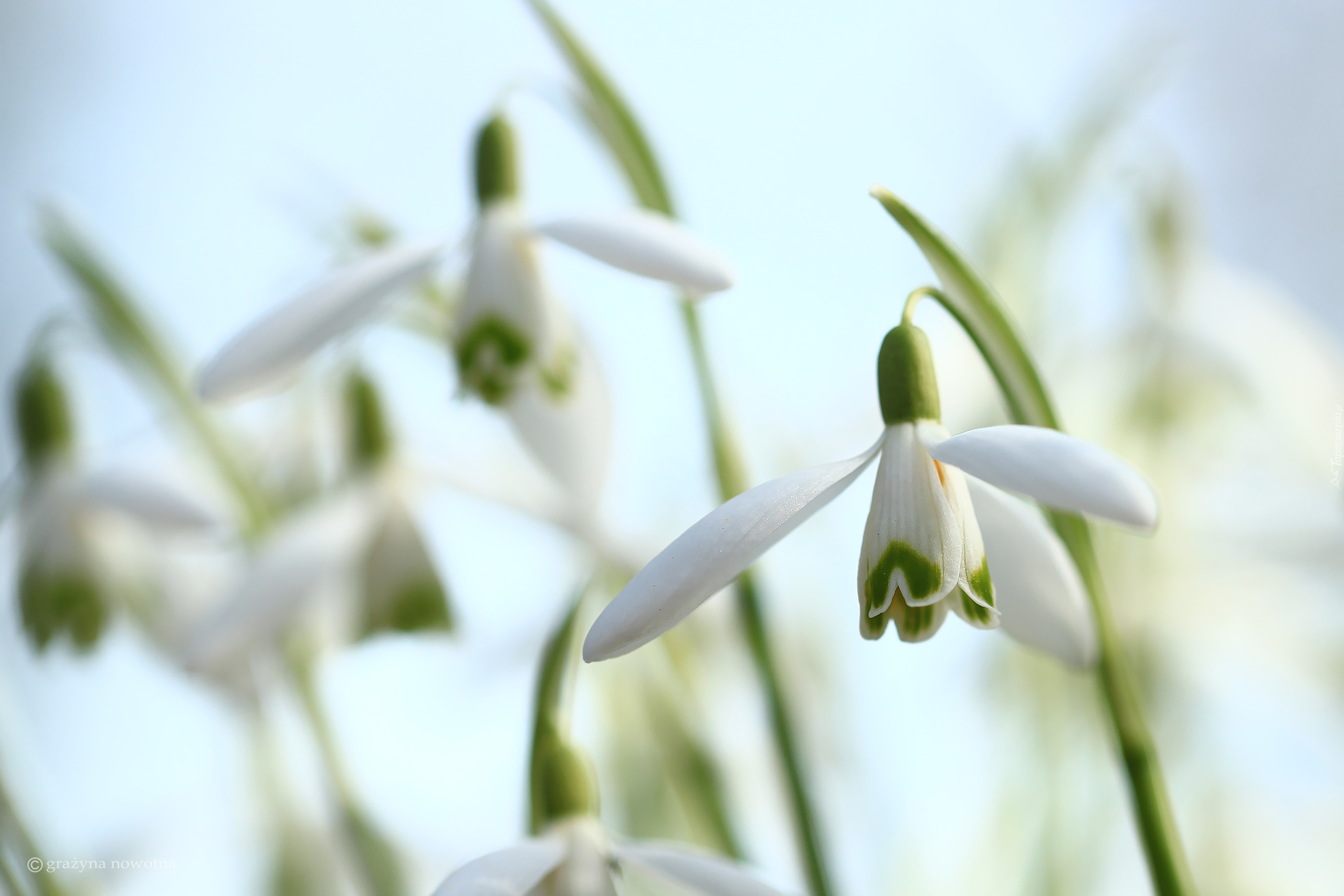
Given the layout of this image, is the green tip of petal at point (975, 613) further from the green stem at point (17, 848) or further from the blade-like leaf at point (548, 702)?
the green stem at point (17, 848)

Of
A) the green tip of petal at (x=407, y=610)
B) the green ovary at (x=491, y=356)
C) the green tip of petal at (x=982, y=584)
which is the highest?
the green ovary at (x=491, y=356)

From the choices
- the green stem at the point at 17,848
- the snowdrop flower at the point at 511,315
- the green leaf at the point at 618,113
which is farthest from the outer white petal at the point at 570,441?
the green stem at the point at 17,848

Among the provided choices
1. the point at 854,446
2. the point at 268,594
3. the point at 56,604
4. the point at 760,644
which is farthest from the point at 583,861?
the point at 854,446

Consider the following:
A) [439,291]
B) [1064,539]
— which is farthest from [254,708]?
[1064,539]

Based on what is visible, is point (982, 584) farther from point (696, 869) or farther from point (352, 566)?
point (352, 566)

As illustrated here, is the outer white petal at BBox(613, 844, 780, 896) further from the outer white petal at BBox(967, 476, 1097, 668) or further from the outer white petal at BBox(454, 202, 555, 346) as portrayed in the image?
the outer white petal at BBox(454, 202, 555, 346)

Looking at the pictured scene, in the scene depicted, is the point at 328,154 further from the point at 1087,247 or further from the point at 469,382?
the point at 469,382
